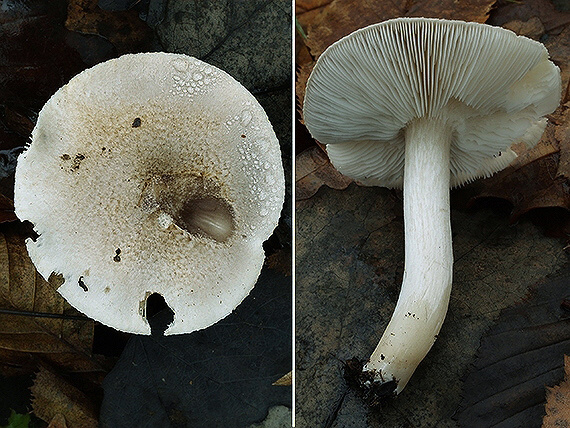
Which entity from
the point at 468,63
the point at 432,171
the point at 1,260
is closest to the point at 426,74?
the point at 468,63

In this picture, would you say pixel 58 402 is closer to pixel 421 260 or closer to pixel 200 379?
pixel 200 379

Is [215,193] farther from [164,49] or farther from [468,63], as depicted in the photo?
[468,63]

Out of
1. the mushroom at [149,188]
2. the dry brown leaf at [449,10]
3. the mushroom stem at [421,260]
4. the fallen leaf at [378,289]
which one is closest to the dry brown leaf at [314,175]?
the fallen leaf at [378,289]

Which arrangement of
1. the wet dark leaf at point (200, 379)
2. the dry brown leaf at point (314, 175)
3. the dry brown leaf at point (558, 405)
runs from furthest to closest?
the dry brown leaf at point (314, 175) < the wet dark leaf at point (200, 379) < the dry brown leaf at point (558, 405)

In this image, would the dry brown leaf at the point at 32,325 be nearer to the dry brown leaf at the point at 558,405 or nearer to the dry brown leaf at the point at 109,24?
the dry brown leaf at the point at 109,24

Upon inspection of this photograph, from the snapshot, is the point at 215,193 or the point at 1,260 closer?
the point at 215,193

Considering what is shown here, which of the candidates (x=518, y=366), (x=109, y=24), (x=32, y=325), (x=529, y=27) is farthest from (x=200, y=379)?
(x=529, y=27)
